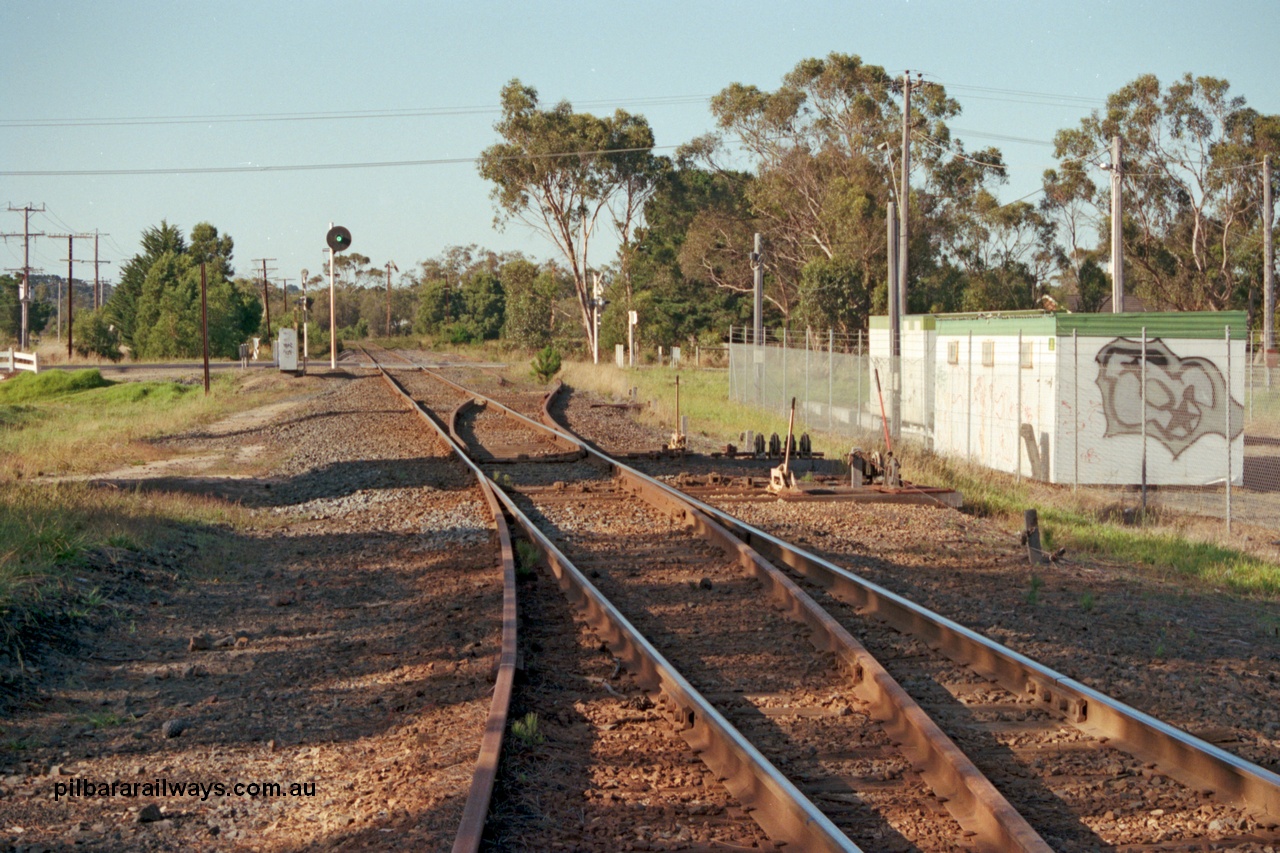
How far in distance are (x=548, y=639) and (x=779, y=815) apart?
332 centimetres

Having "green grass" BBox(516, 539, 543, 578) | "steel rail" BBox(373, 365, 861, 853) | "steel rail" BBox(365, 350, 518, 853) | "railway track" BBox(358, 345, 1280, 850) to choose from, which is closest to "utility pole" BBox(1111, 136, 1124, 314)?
"railway track" BBox(358, 345, 1280, 850)

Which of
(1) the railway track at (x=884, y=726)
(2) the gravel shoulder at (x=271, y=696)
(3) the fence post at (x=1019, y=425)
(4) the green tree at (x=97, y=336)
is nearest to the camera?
(1) the railway track at (x=884, y=726)

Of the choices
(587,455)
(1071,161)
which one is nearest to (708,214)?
(1071,161)

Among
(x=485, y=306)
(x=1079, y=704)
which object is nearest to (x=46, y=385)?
(x=1079, y=704)

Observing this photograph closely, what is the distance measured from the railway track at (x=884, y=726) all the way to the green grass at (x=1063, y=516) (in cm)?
406

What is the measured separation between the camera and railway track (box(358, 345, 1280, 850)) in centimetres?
481

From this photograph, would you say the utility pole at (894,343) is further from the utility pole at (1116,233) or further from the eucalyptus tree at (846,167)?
the eucalyptus tree at (846,167)

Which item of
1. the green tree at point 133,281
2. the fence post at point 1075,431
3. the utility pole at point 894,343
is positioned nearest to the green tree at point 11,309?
the green tree at point 133,281

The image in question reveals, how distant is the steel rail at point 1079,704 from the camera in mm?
5055

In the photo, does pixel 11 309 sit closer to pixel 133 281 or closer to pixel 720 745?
pixel 133 281

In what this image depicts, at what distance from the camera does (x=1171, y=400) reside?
19.3m

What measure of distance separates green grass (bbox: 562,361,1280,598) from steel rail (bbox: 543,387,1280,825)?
4.01 meters

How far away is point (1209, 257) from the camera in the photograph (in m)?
55.6

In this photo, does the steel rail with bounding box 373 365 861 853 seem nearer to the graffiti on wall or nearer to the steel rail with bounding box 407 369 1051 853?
the steel rail with bounding box 407 369 1051 853
